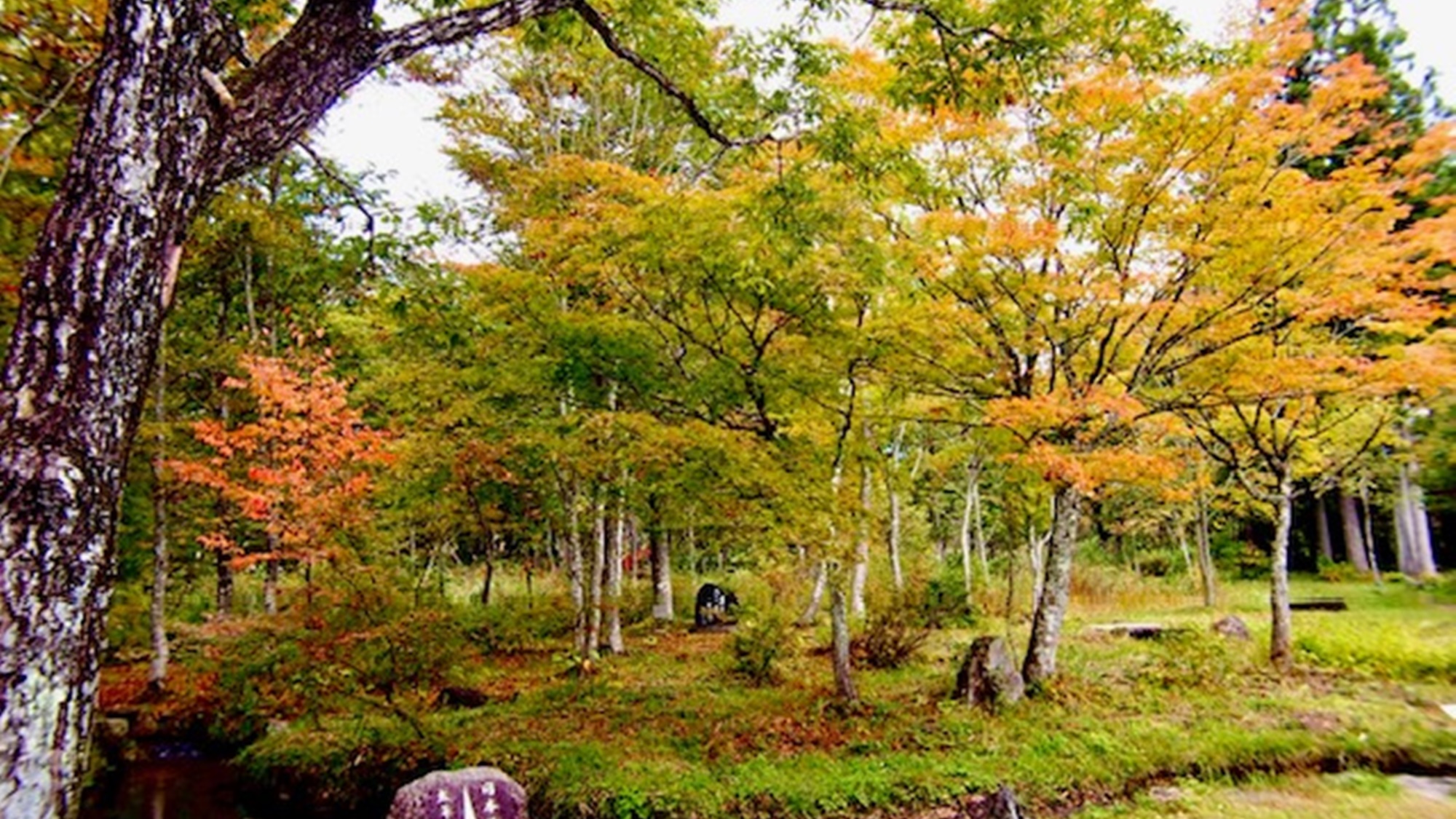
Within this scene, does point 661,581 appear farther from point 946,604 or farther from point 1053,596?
point 1053,596

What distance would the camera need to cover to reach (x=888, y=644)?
9438 millimetres

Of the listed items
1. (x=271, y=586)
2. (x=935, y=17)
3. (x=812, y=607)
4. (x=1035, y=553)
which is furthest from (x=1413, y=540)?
(x=271, y=586)

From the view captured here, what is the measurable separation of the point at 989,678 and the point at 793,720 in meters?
1.97

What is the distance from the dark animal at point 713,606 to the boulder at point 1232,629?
6.96 metres

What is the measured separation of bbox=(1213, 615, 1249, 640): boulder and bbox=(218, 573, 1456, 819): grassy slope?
1.47 feet

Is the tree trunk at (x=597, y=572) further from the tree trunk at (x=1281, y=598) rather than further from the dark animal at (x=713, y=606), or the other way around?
the tree trunk at (x=1281, y=598)

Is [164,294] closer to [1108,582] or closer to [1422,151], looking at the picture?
[1422,151]

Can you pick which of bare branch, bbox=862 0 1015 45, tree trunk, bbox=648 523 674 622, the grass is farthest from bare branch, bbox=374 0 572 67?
tree trunk, bbox=648 523 674 622

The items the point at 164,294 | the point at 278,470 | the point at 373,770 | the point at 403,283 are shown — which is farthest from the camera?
the point at 278,470

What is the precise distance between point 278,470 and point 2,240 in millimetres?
6322

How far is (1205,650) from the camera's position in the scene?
9062mm

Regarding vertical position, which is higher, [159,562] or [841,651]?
[159,562]

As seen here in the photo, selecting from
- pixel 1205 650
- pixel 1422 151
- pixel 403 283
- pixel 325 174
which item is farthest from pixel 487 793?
pixel 1422 151

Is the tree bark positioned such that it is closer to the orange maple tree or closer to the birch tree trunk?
the orange maple tree
